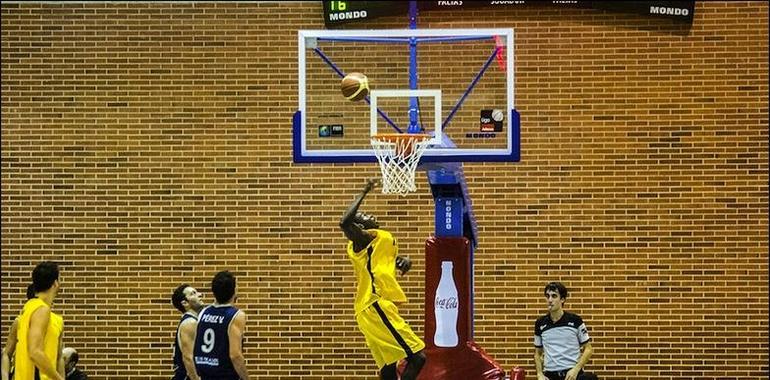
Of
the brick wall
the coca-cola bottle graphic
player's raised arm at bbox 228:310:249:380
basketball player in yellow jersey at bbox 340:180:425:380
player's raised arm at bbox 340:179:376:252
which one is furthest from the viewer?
the brick wall

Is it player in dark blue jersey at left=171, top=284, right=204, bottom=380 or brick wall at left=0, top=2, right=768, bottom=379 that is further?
brick wall at left=0, top=2, right=768, bottom=379

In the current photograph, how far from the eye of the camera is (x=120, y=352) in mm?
11117

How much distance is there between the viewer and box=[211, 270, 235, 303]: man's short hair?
21.8 feet

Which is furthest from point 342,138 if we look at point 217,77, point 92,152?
point 92,152

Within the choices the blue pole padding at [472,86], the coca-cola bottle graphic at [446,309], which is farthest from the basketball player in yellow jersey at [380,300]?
the blue pole padding at [472,86]

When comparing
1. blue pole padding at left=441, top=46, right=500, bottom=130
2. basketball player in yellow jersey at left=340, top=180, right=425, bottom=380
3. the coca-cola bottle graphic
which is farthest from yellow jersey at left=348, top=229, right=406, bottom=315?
blue pole padding at left=441, top=46, right=500, bottom=130

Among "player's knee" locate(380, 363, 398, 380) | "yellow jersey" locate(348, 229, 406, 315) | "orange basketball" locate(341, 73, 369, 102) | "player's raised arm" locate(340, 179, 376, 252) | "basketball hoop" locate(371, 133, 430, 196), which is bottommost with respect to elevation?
"player's knee" locate(380, 363, 398, 380)

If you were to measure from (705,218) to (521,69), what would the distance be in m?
2.43

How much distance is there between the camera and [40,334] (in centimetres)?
686

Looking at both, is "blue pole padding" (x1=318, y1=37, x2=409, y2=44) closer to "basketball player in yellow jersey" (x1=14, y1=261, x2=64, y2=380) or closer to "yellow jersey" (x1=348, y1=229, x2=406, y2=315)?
"yellow jersey" (x1=348, y1=229, x2=406, y2=315)

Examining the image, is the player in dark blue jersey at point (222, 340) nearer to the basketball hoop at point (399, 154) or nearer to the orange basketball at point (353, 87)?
the basketball hoop at point (399, 154)

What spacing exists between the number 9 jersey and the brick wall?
435cm

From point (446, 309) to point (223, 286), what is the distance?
250 centimetres

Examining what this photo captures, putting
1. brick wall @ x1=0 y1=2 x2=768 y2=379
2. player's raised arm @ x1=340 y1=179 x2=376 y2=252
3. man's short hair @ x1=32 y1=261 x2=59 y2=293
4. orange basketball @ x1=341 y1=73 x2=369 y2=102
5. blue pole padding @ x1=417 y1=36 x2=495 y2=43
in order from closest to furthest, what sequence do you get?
man's short hair @ x1=32 y1=261 x2=59 y2=293 → player's raised arm @ x1=340 y1=179 x2=376 y2=252 → orange basketball @ x1=341 y1=73 x2=369 y2=102 → blue pole padding @ x1=417 y1=36 x2=495 y2=43 → brick wall @ x1=0 y1=2 x2=768 y2=379
